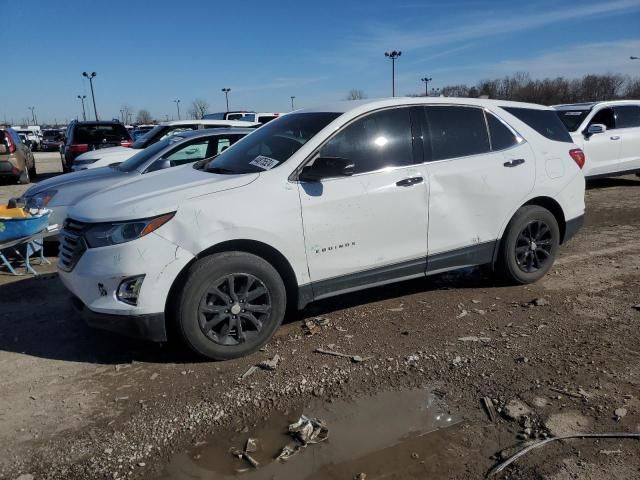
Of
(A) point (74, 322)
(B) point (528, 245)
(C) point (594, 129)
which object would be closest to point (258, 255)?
(A) point (74, 322)

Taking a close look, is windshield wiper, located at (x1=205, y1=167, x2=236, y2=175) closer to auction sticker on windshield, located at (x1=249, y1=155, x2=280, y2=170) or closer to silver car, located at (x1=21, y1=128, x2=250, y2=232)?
auction sticker on windshield, located at (x1=249, y1=155, x2=280, y2=170)

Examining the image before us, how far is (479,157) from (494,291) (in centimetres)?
135

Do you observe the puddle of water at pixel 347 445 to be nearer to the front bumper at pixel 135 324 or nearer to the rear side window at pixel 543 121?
the front bumper at pixel 135 324

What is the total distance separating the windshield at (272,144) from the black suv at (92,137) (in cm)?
916

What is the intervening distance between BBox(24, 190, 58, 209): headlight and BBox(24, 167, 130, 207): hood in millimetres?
48

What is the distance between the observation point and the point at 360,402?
3.41 m

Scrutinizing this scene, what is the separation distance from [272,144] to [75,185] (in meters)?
3.67

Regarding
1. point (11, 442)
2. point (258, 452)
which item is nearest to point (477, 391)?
point (258, 452)

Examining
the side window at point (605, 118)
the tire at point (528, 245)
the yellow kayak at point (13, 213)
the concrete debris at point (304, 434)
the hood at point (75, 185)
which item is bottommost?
the concrete debris at point (304, 434)

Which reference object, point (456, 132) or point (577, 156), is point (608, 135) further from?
point (456, 132)

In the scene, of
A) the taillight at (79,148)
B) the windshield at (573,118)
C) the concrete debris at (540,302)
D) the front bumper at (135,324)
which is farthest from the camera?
the taillight at (79,148)

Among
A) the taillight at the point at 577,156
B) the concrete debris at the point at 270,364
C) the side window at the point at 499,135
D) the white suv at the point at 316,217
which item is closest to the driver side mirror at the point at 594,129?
the taillight at the point at 577,156

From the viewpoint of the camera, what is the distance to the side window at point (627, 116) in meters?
11.6

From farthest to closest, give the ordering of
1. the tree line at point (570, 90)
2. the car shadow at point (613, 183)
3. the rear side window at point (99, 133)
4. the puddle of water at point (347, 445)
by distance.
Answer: the tree line at point (570, 90)
the rear side window at point (99, 133)
the car shadow at point (613, 183)
the puddle of water at point (347, 445)
